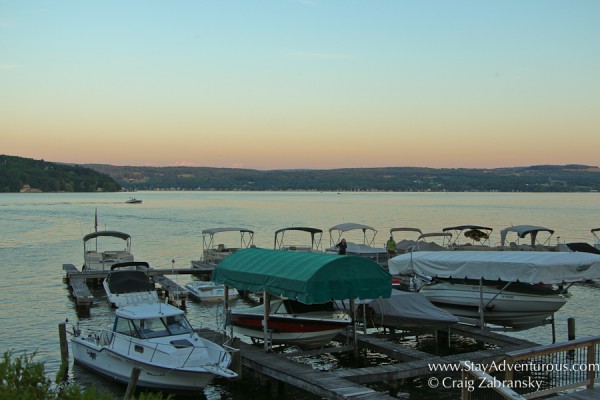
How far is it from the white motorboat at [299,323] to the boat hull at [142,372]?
2.92 metres

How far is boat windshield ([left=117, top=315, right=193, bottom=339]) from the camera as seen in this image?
16859 millimetres

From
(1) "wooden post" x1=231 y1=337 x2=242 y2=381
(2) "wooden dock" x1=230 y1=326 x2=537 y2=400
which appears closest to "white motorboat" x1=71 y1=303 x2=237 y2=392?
(1) "wooden post" x1=231 y1=337 x2=242 y2=381

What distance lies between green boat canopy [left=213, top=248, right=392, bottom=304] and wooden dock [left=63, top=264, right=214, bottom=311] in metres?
12.5

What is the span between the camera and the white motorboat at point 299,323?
1789 centimetres

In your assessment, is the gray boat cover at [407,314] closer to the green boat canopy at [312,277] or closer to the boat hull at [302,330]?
the boat hull at [302,330]

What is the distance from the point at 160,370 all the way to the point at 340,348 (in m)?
5.41

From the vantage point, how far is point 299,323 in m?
18.0

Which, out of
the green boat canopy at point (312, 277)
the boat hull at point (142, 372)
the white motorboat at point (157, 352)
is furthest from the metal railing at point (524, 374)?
the boat hull at point (142, 372)

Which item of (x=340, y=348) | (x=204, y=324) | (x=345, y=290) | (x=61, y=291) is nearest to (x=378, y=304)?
(x=340, y=348)

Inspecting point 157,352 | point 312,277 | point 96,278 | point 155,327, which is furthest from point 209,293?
point 312,277

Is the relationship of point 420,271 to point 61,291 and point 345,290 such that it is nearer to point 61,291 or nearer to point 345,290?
point 345,290

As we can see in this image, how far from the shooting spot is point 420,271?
23.0 meters

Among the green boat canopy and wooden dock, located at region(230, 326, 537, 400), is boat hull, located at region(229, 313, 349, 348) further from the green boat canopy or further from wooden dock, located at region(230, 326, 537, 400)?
the green boat canopy

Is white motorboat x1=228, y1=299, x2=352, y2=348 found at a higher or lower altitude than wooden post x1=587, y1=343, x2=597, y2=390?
lower
